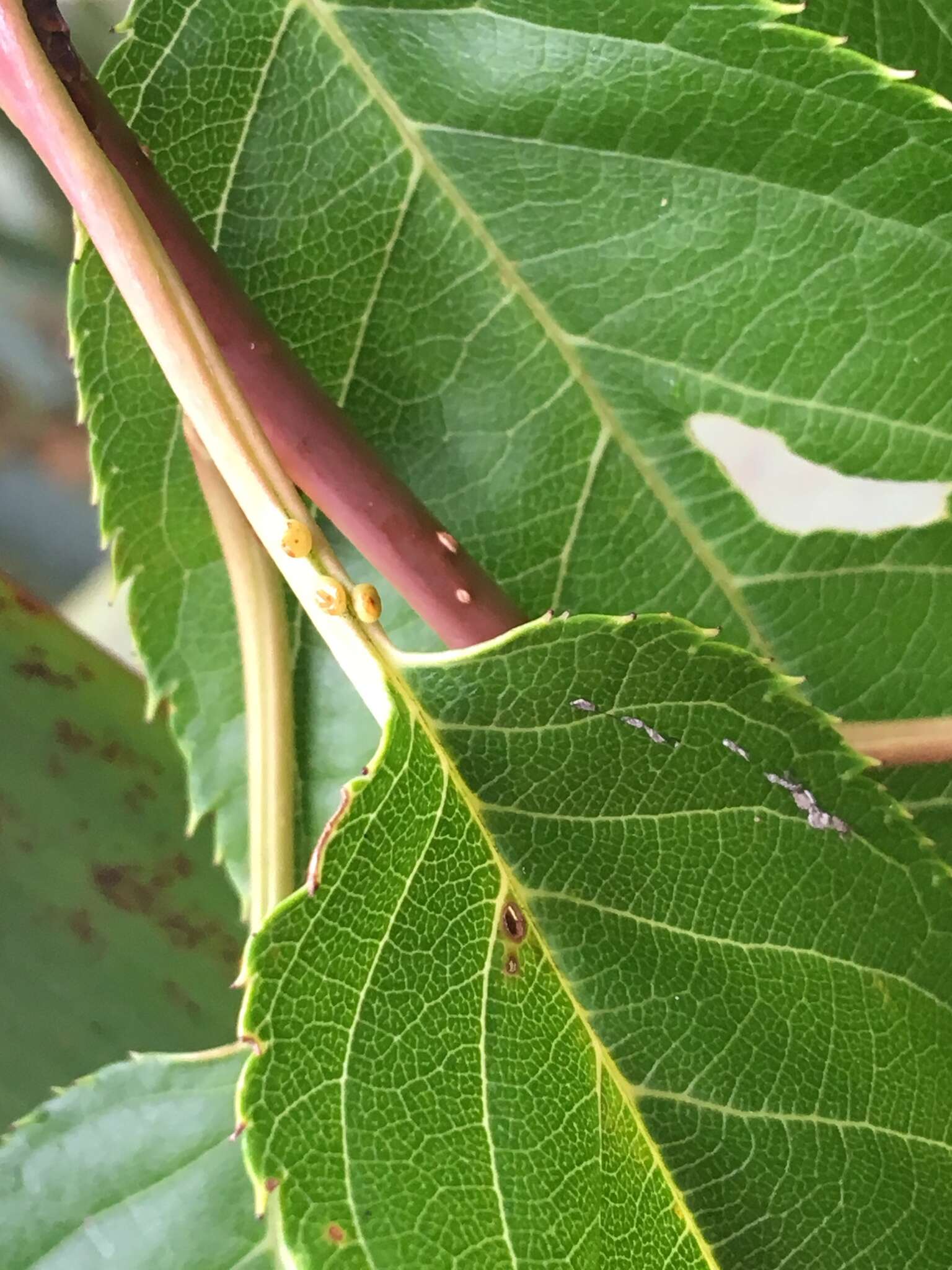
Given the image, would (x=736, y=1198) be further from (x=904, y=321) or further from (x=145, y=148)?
(x=145, y=148)

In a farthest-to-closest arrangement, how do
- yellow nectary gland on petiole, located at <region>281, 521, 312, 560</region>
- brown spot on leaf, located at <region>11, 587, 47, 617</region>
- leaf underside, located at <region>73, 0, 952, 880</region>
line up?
brown spot on leaf, located at <region>11, 587, 47, 617</region>, leaf underside, located at <region>73, 0, 952, 880</region>, yellow nectary gland on petiole, located at <region>281, 521, 312, 560</region>

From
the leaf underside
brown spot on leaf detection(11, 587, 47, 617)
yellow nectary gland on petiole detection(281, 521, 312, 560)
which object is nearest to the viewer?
yellow nectary gland on petiole detection(281, 521, 312, 560)

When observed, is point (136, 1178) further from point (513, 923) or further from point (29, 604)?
point (29, 604)

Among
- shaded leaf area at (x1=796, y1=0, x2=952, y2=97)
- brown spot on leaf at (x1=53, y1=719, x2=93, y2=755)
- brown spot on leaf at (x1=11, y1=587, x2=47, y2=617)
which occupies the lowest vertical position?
brown spot on leaf at (x1=53, y1=719, x2=93, y2=755)

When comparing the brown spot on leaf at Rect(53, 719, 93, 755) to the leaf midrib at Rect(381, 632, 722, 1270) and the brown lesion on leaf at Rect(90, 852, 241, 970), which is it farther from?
the leaf midrib at Rect(381, 632, 722, 1270)

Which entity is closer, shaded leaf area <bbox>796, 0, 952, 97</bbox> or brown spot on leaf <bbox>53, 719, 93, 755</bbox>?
shaded leaf area <bbox>796, 0, 952, 97</bbox>

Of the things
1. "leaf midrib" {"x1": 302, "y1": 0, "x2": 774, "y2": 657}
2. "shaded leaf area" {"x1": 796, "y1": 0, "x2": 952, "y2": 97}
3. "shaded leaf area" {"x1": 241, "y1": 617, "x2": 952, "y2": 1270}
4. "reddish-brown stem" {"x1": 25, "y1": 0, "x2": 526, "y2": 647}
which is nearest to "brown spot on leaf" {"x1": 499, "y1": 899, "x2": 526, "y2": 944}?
"shaded leaf area" {"x1": 241, "y1": 617, "x2": 952, "y2": 1270}

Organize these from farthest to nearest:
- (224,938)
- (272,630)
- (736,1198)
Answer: (224,938) → (272,630) → (736,1198)

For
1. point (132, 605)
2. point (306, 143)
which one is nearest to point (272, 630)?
point (132, 605)
